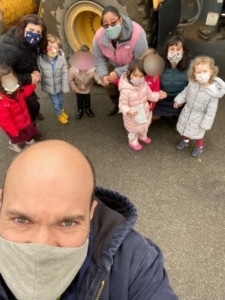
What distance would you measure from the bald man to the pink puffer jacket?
6.27 feet

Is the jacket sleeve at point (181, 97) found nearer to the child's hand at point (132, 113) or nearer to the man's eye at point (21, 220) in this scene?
the child's hand at point (132, 113)

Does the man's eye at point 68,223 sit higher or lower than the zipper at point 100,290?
higher

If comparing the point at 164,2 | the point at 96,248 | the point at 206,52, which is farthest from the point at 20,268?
the point at 206,52

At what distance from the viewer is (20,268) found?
128 cm

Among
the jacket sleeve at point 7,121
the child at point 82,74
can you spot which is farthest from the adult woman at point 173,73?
the jacket sleeve at point 7,121

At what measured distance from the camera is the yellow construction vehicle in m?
3.64

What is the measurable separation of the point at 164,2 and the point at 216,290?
8.28ft

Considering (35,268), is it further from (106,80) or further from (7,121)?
(106,80)

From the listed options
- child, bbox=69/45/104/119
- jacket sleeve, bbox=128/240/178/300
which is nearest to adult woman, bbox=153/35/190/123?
child, bbox=69/45/104/119

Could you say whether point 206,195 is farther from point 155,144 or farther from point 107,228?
point 107,228

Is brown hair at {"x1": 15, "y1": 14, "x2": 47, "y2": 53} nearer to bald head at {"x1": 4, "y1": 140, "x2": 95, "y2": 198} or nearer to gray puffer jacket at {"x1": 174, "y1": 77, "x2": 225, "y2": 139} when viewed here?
gray puffer jacket at {"x1": 174, "y1": 77, "x2": 225, "y2": 139}

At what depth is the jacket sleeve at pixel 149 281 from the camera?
150cm

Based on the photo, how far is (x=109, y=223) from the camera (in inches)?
61.9

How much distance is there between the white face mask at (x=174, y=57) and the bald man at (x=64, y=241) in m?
2.07
